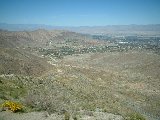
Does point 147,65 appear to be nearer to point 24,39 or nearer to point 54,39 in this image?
point 24,39

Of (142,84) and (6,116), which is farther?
(142,84)

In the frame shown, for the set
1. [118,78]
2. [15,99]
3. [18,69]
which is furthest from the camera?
[118,78]

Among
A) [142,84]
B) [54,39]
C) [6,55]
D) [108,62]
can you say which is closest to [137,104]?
[142,84]

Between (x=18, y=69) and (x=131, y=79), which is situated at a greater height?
(x=18, y=69)

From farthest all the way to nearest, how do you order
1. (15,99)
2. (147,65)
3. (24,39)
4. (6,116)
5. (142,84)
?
1. (24,39)
2. (147,65)
3. (142,84)
4. (15,99)
5. (6,116)

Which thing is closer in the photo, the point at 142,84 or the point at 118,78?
the point at 142,84

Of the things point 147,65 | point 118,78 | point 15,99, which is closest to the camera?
point 15,99

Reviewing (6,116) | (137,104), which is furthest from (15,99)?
(137,104)

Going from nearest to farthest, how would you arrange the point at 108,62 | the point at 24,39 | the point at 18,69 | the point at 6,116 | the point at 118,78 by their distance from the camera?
the point at 6,116, the point at 18,69, the point at 118,78, the point at 108,62, the point at 24,39

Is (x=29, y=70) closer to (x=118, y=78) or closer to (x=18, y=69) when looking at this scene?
(x=18, y=69)
